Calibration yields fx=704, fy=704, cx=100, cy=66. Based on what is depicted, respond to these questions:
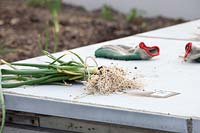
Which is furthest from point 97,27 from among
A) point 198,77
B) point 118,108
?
point 118,108

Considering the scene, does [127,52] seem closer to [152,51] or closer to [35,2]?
[152,51]

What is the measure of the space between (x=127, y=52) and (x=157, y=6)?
4.00 metres

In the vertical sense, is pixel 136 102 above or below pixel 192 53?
below

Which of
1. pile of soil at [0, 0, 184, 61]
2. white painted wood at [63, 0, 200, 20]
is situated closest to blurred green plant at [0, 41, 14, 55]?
pile of soil at [0, 0, 184, 61]

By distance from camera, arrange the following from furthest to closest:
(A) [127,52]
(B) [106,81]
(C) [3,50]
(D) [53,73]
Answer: (C) [3,50] < (A) [127,52] < (D) [53,73] < (B) [106,81]

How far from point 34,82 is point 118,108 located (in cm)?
50

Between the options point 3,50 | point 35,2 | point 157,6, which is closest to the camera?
point 3,50

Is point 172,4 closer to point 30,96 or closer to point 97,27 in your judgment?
point 97,27

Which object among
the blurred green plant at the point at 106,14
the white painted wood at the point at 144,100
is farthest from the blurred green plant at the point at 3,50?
the blurred green plant at the point at 106,14

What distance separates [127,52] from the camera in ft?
11.3

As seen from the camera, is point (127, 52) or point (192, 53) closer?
point (192, 53)

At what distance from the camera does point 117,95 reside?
2.69m

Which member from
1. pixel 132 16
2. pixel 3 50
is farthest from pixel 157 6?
pixel 3 50

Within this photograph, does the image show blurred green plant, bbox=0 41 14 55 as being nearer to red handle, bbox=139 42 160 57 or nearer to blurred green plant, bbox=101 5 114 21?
red handle, bbox=139 42 160 57
